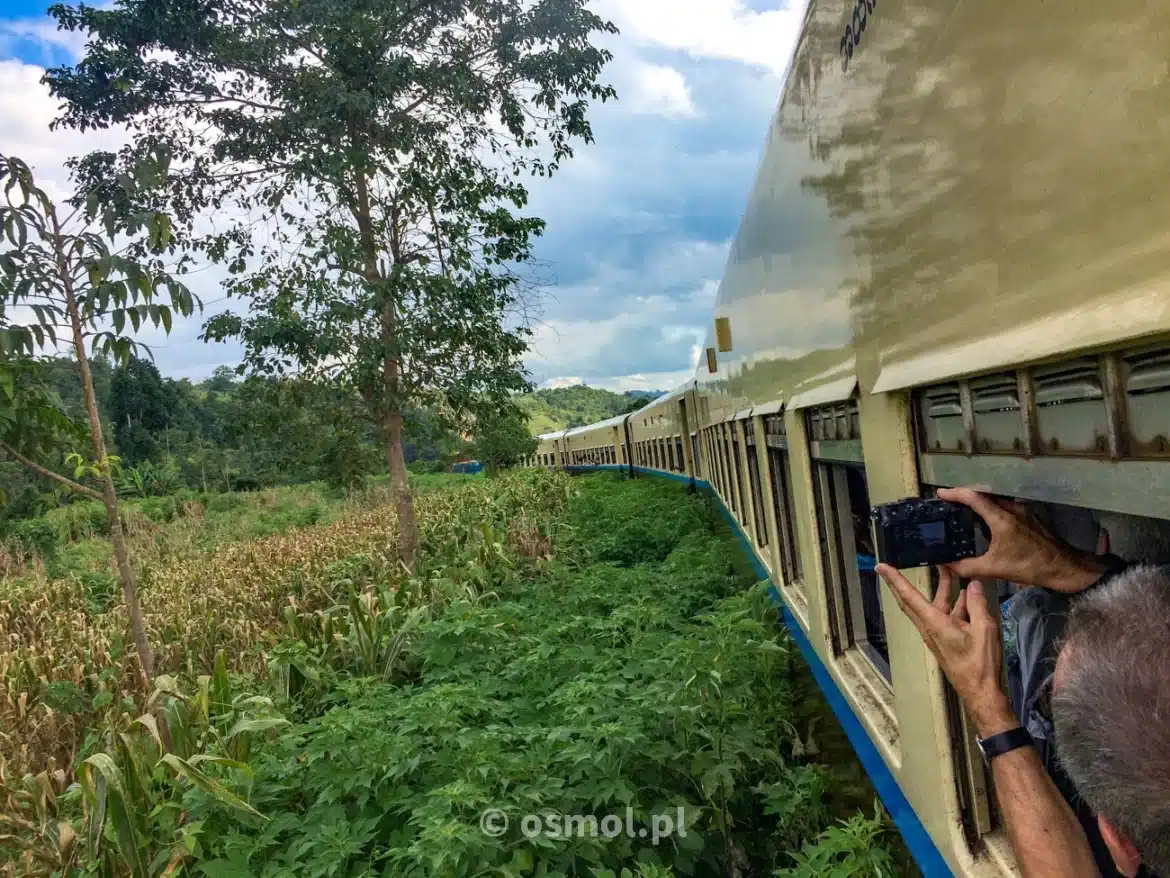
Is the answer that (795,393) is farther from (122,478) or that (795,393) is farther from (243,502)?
(243,502)

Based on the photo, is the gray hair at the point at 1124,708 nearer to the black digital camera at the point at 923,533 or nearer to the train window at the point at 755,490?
the black digital camera at the point at 923,533

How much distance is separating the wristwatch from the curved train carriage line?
0.86 feet

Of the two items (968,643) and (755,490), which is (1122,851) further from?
(755,490)

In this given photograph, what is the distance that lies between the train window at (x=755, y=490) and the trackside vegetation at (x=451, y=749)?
44 centimetres

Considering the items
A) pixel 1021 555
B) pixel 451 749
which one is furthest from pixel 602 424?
pixel 1021 555

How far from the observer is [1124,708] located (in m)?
0.82

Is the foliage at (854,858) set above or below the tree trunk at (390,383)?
below

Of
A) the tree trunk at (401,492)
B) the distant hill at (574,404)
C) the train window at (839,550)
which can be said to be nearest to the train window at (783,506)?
the train window at (839,550)

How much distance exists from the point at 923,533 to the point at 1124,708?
46 cm

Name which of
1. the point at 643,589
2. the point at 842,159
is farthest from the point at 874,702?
the point at 643,589

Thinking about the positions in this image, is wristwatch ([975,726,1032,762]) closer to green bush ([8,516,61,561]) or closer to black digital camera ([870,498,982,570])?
black digital camera ([870,498,982,570])

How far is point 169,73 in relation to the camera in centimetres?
876

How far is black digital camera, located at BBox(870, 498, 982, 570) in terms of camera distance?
1256 mm

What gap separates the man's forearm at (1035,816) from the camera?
115 centimetres
